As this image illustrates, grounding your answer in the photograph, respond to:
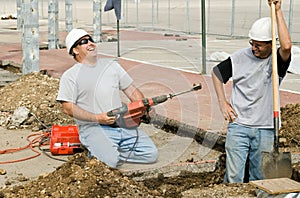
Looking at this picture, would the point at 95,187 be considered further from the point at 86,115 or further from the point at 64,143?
the point at 64,143

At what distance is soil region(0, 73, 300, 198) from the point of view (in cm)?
492

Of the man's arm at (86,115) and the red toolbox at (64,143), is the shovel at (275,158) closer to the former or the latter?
the man's arm at (86,115)

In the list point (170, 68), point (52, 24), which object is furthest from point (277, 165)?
point (52, 24)

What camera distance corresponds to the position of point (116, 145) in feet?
21.9

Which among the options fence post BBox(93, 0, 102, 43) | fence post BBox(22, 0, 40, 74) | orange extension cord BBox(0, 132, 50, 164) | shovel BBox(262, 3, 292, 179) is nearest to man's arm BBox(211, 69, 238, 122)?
shovel BBox(262, 3, 292, 179)

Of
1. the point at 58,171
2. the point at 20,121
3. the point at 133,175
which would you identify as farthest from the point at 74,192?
the point at 20,121

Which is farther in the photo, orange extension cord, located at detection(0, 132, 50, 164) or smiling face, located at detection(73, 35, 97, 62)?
orange extension cord, located at detection(0, 132, 50, 164)

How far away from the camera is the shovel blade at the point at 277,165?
514cm

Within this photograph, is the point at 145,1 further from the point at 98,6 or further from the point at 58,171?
the point at 58,171

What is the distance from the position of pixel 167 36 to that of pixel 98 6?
4.10 metres

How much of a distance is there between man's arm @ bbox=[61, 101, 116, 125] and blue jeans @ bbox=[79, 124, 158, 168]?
0.49ft

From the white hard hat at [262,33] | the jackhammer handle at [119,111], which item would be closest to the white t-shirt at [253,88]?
the white hard hat at [262,33]

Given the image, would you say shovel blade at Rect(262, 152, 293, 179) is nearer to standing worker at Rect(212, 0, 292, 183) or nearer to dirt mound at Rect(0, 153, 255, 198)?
dirt mound at Rect(0, 153, 255, 198)

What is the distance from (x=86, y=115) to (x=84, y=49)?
708 millimetres
